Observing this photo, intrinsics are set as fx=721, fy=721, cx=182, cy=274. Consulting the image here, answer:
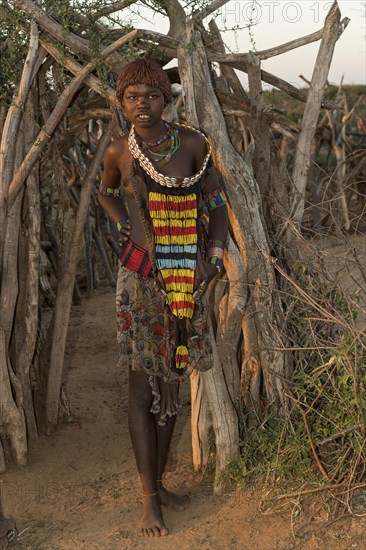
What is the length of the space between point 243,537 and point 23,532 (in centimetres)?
90

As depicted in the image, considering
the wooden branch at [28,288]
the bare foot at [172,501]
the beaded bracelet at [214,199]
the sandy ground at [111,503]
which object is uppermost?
the beaded bracelet at [214,199]

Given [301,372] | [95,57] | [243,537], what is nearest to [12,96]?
[95,57]

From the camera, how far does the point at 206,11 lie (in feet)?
10.7

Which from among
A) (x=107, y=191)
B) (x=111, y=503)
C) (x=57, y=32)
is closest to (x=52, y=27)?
(x=57, y=32)

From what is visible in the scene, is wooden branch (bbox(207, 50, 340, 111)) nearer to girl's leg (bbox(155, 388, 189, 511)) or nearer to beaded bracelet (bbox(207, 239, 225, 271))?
beaded bracelet (bbox(207, 239, 225, 271))

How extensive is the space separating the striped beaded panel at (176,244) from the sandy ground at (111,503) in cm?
88

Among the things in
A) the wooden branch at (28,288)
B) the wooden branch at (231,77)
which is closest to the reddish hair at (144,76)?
the wooden branch at (231,77)

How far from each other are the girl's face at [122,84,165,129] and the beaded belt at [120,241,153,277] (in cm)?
47

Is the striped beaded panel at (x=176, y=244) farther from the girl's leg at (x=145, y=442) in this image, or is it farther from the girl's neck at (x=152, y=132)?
the girl's leg at (x=145, y=442)

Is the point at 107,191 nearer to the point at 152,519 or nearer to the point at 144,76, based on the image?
the point at 144,76

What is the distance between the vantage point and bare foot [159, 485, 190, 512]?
304cm

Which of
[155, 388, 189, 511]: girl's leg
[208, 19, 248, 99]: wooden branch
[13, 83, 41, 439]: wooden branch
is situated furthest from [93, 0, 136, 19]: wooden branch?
[155, 388, 189, 511]: girl's leg

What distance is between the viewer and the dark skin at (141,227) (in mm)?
2703

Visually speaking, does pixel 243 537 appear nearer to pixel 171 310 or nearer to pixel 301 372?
pixel 301 372
